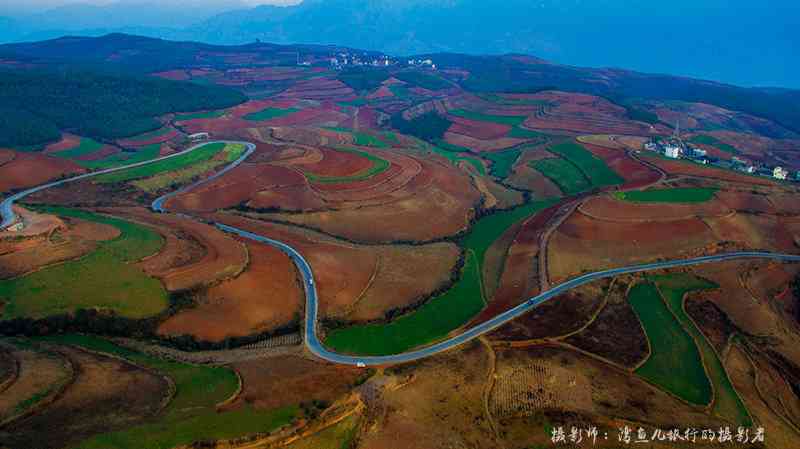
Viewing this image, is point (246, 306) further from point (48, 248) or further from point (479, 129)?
point (479, 129)

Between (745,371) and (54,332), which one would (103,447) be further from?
(745,371)

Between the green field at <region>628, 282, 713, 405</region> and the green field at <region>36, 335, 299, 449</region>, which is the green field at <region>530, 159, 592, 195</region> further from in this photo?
the green field at <region>36, 335, 299, 449</region>

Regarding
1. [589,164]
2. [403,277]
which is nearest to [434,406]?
[403,277]

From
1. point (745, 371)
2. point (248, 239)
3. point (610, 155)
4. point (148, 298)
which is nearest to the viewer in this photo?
point (745, 371)

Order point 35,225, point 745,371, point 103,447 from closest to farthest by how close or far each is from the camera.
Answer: point 103,447 → point 745,371 → point 35,225

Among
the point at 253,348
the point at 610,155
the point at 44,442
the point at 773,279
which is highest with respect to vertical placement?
the point at 610,155

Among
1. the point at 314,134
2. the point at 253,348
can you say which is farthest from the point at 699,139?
the point at 253,348

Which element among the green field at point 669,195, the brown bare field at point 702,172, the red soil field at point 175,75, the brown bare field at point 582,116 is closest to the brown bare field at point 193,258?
the green field at point 669,195

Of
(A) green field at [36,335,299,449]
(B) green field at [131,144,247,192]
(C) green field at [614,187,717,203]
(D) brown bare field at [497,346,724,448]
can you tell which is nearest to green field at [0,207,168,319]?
(A) green field at [36,335,299,449]
